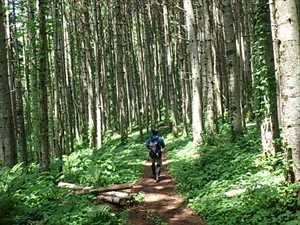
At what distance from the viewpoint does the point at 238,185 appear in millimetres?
10742

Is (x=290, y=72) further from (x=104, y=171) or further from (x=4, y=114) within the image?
(x=104, y=171)

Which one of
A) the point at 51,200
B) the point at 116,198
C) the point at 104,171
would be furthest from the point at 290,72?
the point at 104,171

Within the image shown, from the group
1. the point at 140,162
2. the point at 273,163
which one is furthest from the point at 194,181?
the point at 140,162

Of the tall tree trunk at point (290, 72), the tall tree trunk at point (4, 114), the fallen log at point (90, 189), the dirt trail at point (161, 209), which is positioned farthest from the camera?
the fallen log at point (90, 189)

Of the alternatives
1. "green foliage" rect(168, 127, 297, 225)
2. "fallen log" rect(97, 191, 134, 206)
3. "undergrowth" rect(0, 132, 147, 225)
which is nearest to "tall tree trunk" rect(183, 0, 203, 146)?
"green foliage" rect(168, 127, 297, 225)

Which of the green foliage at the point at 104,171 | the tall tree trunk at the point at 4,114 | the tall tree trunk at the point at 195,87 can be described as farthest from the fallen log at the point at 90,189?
the tall tree trunk at the point at 195,87

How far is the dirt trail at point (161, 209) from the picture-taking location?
10.1 m

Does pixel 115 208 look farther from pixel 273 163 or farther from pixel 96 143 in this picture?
pixel 96 143

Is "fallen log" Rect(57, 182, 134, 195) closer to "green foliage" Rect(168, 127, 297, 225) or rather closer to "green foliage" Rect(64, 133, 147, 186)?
"green foliage" Rect(64, 133, 147, 186)

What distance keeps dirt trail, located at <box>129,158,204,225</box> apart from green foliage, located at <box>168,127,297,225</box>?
267 millimetres

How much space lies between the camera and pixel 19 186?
11.2m

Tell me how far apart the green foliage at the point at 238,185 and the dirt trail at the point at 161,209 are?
27 centimetres

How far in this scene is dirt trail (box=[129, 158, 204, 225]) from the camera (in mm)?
10055

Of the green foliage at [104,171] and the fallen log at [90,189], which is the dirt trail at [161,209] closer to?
the fallen log at [90,189]
